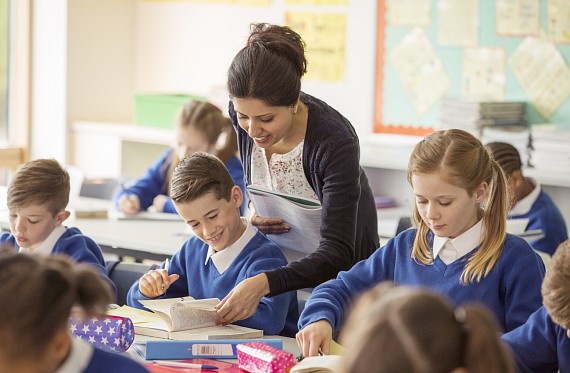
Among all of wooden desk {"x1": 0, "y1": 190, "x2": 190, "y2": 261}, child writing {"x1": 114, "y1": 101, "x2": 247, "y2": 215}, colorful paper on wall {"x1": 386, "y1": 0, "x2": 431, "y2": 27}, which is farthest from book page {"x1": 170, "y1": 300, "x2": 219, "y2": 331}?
colorful paper on wall {"x1": 386, "y1": 0, "x2": 431, "y2": 27}

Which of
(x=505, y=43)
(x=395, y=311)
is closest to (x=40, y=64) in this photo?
(x=505, y=43)

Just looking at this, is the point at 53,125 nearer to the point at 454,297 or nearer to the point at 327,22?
the point at 327,22

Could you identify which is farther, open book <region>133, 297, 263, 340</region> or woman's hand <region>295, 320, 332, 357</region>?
open book <region>133, 297, 263, 340</region>

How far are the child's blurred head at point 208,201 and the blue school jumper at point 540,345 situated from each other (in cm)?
82

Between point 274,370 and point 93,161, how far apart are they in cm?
381

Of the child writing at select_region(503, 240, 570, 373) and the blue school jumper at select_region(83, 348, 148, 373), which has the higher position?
the blue school jumper at select_region(83, 348, 148, 373)

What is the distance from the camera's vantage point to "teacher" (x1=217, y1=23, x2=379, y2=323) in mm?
2277

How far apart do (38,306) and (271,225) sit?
1294mm

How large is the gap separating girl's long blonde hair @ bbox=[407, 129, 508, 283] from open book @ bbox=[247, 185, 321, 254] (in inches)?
13.9

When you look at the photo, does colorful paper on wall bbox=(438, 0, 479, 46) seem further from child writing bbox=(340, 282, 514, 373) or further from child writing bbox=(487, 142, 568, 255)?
child writing bbox=(340, 282, 514, 373)

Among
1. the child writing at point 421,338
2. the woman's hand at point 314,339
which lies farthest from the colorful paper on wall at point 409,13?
the child writing at point 421,338

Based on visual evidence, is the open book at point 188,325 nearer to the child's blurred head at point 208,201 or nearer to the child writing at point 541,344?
the child's blurred head at point 208,201

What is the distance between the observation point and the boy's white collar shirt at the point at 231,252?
2.50m

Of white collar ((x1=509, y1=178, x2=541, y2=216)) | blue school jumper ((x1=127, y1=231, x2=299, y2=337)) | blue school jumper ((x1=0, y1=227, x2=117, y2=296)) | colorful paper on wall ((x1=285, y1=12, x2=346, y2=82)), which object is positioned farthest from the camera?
colorful paper on wall ((x1=285, y1=12, x2=346, y2=82))
